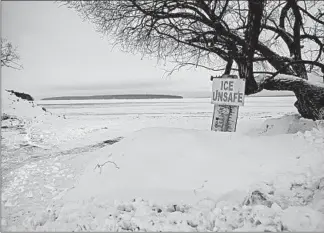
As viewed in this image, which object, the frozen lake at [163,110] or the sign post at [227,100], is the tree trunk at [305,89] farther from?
the frozen lake at [163,110]

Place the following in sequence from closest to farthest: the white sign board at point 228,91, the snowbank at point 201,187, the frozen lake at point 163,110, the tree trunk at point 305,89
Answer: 1. the snowbank at point 201,187
2. the white sign board at point 228,91
3. the tree trunk at point 305,89
4. the frozen lake at point 163,110

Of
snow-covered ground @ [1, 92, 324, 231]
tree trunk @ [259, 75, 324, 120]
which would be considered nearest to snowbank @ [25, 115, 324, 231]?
snow-covered ground @ [1, 92, 324, 231]

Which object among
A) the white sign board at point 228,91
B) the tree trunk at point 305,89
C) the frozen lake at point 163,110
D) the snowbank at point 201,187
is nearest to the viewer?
the snowbank at point 201,187

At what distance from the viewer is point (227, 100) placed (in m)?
6.42

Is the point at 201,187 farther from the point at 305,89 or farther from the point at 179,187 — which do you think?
the point at 305,89

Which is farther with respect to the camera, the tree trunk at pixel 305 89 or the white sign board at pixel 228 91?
the tree trunk at pixel 305 89

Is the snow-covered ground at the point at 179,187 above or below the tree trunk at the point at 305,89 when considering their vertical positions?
below

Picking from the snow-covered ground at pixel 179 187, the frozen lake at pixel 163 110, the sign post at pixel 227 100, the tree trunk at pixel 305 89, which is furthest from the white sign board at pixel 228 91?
the frozen lake at pixel 163 110

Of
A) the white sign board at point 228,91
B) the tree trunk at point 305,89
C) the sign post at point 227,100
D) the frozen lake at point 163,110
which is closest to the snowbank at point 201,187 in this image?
the sign post at point 227,100

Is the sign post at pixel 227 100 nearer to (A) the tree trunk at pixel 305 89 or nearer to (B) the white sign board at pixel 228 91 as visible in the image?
(B) the white sign board at pixel 228 91

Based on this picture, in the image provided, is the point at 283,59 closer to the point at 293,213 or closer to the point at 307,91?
the point at 307,91

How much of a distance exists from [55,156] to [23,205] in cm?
319

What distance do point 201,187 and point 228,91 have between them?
122 inches

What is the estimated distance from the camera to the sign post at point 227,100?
6.29 m
